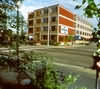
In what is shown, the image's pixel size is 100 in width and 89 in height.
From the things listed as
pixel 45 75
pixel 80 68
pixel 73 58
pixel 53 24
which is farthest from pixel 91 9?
pixel 53 24

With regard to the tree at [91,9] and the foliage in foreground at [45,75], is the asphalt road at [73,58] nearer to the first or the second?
the foliage in foreground at [45,75]

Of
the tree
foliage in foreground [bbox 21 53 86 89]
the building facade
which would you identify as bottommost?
foliage in foreground [bbox 21 53 86 89]

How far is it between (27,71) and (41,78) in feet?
1.54

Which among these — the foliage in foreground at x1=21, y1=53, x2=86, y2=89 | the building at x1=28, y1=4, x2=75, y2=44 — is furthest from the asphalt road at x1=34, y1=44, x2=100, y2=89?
the building at x1=28, y1=4, x2=75, y2=44

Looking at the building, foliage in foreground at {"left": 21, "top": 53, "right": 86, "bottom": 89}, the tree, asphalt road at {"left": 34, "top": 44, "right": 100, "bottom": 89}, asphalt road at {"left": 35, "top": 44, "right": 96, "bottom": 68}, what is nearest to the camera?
the tree

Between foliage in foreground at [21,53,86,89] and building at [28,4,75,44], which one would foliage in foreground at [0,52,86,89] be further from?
building at [28,4,75,44]

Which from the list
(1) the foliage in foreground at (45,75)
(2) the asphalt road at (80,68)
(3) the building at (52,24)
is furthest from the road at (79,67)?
(3) the building at (52,24)

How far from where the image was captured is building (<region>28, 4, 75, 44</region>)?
49.5m

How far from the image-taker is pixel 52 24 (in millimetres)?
50906

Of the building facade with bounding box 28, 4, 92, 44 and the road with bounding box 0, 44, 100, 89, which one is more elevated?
the building facade with bounding box 28, 4, 92, 44

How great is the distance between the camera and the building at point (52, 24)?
162 feet

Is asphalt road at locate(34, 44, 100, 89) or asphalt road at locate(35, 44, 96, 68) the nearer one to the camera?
asphalt road at locate(34, 44, 100, 89)

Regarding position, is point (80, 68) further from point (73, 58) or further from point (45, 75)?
point (45, 75)

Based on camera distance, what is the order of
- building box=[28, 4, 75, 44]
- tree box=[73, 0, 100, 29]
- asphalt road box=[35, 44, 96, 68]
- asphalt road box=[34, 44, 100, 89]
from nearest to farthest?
1. tree box=[73, 0, 100, 29]
2. asphalt road box=[34, 44, 100, 89]
3. asphalt road box=[35, 44, 96, 68]
4. building box=[28, 4, 75, 44]
